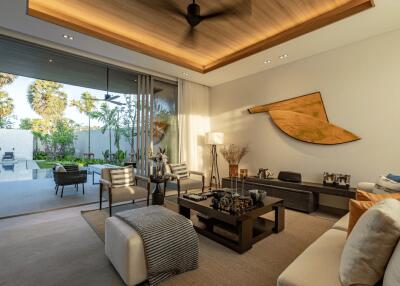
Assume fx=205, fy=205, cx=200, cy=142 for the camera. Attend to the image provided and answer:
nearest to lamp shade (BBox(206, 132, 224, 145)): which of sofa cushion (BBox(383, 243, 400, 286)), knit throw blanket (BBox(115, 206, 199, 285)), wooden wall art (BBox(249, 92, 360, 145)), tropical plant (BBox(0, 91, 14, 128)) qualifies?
wooden wall art (BBox(249, 92, 360, 145))

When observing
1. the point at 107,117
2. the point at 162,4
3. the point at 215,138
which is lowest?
the point at 215,138

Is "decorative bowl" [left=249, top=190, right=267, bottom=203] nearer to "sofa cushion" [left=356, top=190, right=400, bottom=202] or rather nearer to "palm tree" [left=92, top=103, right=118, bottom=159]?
"sofa cushion" [left=356, top=190, right=400, bottom=202]

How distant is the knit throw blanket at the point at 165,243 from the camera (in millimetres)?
1808

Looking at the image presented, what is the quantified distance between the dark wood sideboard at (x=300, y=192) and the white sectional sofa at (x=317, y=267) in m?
2.00

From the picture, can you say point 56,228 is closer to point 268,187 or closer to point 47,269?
point 47,269

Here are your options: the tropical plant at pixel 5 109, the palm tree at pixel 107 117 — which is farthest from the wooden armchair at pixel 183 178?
the tropical plant at pixel 5 109

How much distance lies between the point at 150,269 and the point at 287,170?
142 inches

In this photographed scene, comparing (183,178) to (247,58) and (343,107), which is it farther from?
(343,107)

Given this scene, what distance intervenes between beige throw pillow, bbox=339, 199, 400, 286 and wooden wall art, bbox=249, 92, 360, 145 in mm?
3070

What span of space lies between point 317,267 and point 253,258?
1.03 metres

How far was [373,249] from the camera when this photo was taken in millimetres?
1065

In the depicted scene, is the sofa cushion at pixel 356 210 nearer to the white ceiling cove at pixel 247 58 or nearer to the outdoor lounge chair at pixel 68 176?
the white ceiling cove at pixel 247 58

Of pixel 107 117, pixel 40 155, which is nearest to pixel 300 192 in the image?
pixel 107 117

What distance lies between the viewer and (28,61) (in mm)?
4059
